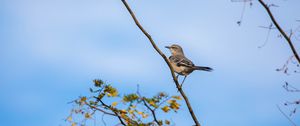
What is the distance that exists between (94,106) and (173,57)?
24.1ft

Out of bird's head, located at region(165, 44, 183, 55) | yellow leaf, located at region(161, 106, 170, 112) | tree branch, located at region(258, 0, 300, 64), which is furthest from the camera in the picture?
bird's head, located at region(165, 44, 183, 55)

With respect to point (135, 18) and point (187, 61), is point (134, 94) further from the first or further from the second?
point (187, 61)

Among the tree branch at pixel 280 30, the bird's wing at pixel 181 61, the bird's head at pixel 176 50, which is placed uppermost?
the bird's head at pixel 176 50

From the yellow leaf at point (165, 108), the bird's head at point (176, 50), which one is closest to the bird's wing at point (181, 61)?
the bird's head at point (176, 50)

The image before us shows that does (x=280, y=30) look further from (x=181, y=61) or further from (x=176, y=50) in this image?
(x=176, y=50)

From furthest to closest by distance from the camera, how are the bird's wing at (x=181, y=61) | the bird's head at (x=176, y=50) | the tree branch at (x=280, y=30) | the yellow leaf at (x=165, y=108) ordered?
the bird's head at (x=176, y=50), the bird's wing at (x=181, y=61), the yellow leaf at (x=165, y=108), the tree branch at (x=280, y=30)

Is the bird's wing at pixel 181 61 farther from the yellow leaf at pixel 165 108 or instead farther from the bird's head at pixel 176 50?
the yellow leaf at pixel 165 108

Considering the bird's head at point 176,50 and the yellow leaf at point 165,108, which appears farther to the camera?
the bird's head at point 176,50

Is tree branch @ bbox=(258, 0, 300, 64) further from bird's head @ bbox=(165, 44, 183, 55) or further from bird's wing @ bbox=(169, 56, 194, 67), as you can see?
bird's head @ bbox=(165, 44, 183, 55)

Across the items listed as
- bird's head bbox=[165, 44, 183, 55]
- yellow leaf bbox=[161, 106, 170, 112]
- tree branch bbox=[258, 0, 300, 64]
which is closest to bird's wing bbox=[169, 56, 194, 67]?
bird's head bbox=[165, 44, 183, 55]

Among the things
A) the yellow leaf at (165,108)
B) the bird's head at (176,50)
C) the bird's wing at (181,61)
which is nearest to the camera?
the yellow leaf at (165,108)

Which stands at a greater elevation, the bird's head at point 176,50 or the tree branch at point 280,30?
the bird's head at point 176,50

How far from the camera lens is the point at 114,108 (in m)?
4.69

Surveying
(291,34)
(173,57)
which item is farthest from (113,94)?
(173,57)
